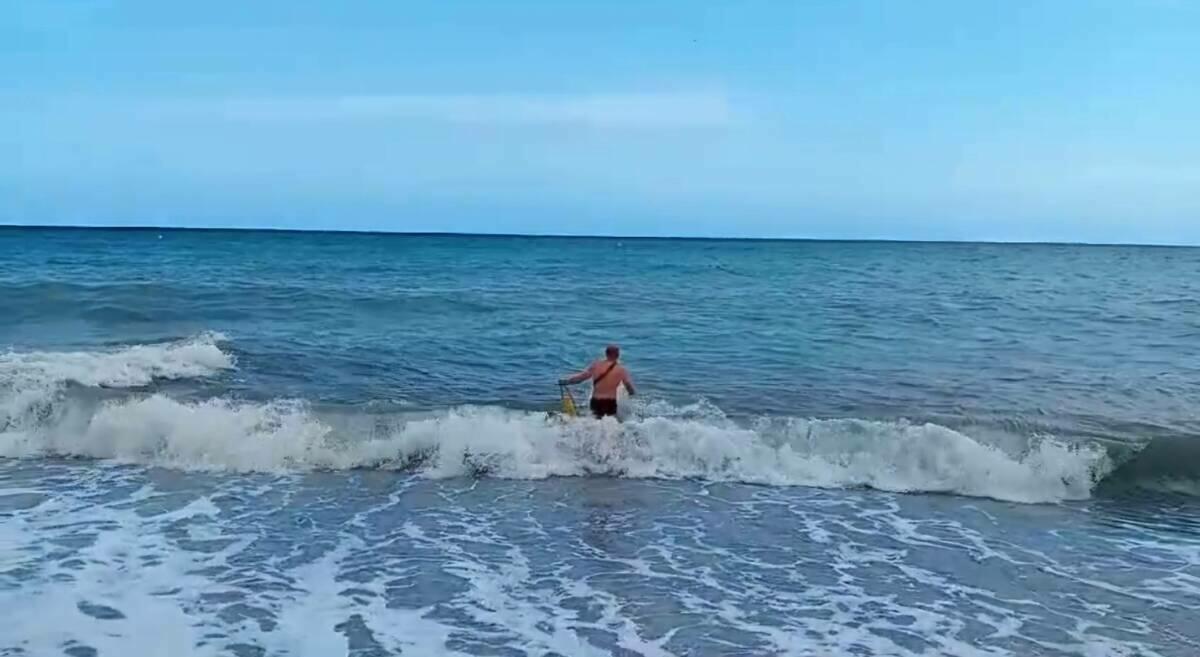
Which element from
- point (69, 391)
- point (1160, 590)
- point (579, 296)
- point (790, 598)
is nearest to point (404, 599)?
point (790, 598)

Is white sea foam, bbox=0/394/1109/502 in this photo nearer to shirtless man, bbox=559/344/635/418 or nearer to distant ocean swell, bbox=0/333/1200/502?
distant ocean swell, bbox=0/333/1200/502

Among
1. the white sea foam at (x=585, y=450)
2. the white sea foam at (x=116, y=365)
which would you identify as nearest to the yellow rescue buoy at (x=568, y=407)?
the white sea foam at (x=585, y=450)

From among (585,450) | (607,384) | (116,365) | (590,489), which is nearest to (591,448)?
(585,450)

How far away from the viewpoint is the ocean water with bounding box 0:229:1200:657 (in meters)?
6.90

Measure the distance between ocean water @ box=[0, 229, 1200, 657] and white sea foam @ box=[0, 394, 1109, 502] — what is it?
0.04m

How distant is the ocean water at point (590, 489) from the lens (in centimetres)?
690

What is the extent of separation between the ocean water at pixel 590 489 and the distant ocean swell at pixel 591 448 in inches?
1.8

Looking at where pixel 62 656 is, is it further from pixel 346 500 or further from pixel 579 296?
pixel 579 296

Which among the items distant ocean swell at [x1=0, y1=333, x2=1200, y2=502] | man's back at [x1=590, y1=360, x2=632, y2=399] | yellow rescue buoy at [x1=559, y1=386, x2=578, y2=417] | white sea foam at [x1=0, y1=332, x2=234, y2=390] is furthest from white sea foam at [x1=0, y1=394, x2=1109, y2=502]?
white sea foam at [x1=0, y1=332, x2=234, y2=390]

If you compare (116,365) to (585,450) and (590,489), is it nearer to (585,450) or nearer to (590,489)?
(585,450)

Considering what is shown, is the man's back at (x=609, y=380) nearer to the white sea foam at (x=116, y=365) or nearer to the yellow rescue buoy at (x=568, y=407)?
the yellow rescue buoy at (x=568, y=407)

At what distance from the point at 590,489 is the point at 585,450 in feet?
3.73

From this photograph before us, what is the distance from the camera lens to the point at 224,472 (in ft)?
36.7

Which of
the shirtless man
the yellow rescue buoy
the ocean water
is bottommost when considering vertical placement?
the ocean water
